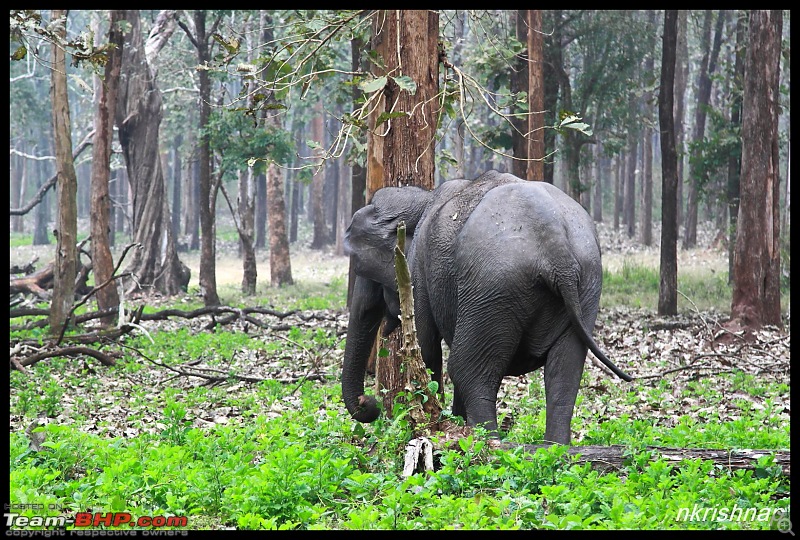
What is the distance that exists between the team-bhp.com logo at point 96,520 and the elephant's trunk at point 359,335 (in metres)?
3.07

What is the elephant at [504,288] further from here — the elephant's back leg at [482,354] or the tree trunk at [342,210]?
Result: the tree trunk at [342,210]

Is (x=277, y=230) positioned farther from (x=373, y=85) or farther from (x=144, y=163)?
(x=373, y=85)

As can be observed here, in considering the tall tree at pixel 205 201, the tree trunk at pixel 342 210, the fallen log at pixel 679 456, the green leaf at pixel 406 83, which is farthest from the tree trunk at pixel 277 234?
the fallen log at pixel 679 456

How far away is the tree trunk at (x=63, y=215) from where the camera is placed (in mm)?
13039

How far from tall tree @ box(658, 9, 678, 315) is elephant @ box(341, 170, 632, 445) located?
434 inches

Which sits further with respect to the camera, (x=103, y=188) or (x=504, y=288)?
(x=103, y=188)

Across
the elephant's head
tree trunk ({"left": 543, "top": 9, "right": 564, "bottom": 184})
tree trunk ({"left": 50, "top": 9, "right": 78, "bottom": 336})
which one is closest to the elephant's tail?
the elephant's head

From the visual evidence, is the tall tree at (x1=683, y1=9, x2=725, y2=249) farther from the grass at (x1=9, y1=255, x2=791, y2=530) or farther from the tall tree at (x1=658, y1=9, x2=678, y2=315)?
the grass at (x1=9, y1=255, x2=791, y2=530)

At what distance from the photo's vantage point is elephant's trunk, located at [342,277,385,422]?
7711mm

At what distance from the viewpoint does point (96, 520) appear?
4.60 meters

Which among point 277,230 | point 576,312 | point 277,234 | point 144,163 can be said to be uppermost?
point 144,163

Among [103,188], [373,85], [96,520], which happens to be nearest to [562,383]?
[373,85]

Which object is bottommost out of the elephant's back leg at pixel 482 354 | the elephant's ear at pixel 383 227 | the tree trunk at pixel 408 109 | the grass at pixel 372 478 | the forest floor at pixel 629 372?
→ the forest floor at pixel 629 372

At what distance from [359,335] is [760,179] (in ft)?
32.7
